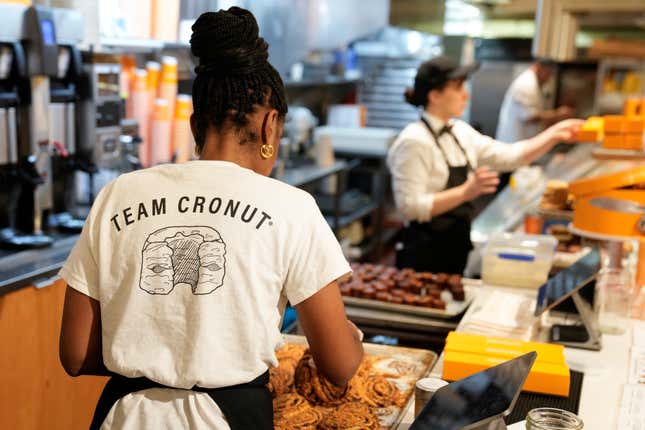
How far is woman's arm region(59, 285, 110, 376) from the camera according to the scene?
4.51 feet

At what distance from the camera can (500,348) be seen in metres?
1.85

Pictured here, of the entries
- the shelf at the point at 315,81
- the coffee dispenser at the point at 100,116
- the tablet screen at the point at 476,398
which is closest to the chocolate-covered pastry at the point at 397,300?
the tablet screen at the point at 476,398

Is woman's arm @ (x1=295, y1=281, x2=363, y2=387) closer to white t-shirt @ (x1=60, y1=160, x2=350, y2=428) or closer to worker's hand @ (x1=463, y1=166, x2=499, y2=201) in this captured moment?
white t-shirt @ (x1=60, y1=160, x2=350, y2=428)

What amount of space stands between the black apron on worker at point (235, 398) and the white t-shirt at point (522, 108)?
6.48m

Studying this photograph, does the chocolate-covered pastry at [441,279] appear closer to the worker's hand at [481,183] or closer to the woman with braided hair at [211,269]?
the worker's hand at [481,183]

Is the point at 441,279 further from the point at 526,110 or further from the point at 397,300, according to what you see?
the point at 526,110

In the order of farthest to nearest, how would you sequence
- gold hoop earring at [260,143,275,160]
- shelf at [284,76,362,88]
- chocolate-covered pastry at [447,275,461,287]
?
shelf at [284,76,362,88]
chocolate-covered pastry at [447,275,461,287]
gold hoop earring at [260,143,275,160]

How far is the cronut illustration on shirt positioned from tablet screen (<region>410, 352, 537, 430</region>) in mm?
467

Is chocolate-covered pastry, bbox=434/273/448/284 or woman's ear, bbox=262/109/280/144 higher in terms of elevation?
woman's ear, bbox=262/109/280/144

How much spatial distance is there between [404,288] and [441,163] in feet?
2.93

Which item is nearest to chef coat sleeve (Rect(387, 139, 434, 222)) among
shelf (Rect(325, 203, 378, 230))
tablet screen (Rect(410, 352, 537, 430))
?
tablet screen (Rect(410, 352, 537, 430))

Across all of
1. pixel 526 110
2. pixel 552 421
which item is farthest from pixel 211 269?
pixel 526 110

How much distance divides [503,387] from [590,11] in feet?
12.9

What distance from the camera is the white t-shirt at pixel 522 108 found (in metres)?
7.36
